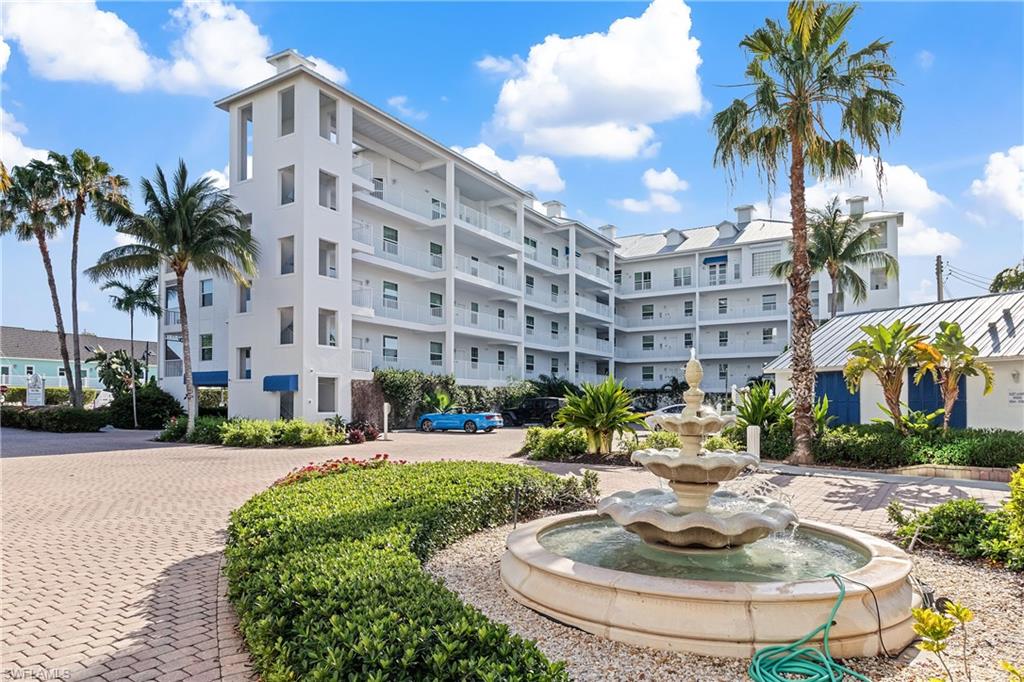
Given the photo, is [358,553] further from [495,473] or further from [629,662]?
[495,473]

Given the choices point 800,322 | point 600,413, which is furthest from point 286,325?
point 800,322

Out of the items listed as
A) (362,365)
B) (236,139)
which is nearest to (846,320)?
(362,365)

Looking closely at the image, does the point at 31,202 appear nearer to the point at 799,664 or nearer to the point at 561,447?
the point at 561,447

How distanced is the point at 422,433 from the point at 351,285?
7.55 meters

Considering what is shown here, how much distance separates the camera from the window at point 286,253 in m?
27.1

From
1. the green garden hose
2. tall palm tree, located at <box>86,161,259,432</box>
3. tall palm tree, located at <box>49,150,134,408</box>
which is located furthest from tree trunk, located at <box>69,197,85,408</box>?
the green garden hose

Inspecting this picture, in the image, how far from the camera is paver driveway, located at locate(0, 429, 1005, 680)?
4688 mm

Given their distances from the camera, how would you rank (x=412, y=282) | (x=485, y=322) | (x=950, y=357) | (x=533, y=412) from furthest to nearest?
1. (x=485, y=322)
2. (x=412, y=282)
3. (x=533, y=412)
4. (x=950, y=357)

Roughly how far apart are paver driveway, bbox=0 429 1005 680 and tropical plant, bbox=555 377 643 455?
1260 millimetres

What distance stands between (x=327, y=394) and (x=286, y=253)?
256 inches

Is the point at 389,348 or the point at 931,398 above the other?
the point at 389,348

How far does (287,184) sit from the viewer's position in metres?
27.9

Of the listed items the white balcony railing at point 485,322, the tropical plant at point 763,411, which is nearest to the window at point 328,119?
the white balcony railing at point 485,322

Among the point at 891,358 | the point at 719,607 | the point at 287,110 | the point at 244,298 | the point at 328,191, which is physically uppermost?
the point at 287,110
